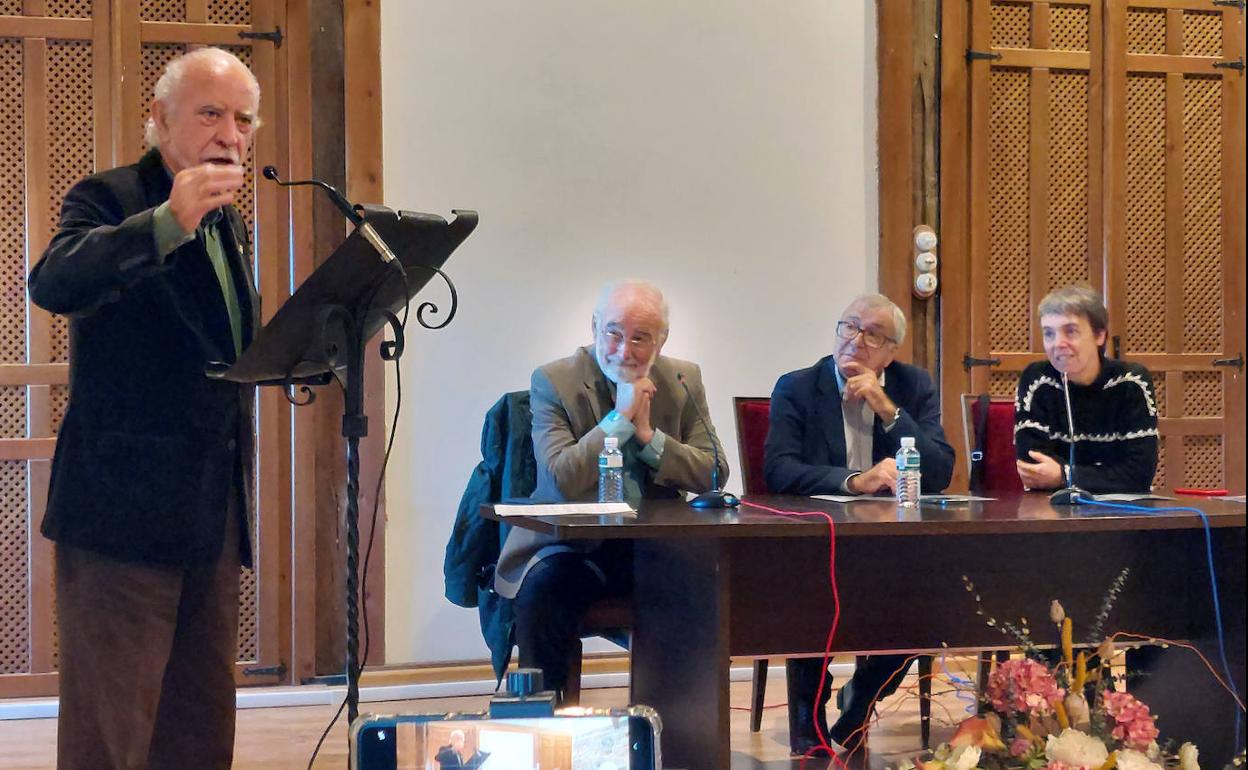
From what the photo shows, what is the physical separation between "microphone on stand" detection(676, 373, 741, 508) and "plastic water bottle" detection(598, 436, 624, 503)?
0.22 meters

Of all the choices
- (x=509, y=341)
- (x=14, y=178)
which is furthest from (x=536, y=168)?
(x=14, y=178)

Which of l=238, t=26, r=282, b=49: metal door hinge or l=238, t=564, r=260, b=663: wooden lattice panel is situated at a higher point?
l=238, t=26, r=282, b=49: metal door hinge

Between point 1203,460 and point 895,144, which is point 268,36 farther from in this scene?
point 1203,460

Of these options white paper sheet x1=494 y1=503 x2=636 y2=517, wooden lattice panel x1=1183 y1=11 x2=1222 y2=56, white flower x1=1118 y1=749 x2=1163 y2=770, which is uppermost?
wooden lattice panel x1=1183 y1=11 x2=1222 y2=56

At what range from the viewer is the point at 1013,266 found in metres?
4.45

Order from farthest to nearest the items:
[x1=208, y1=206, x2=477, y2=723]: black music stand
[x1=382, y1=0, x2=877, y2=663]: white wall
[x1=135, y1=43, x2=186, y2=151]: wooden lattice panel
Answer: [x1=382, y1=0, x2=877, y2=663]: white wall, [x1=135, y1=43, x2=186, y2=151]: wooden lattice panel, [x1=208, y1=206, x2=477, y2=723]: black music stand

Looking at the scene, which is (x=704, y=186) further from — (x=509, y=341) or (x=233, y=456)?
(x=233, y=456)

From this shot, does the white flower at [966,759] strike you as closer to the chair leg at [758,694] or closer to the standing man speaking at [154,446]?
the standing man speaking at [154,446]

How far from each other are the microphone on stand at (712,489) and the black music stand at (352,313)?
80 cm

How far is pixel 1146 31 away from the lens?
178 inches

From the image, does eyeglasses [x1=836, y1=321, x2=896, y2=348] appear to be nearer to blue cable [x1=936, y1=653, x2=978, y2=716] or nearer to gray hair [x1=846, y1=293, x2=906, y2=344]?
gray hair [x1=846, y1=293, x2=906, y2=344]

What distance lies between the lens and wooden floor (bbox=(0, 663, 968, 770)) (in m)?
3.10

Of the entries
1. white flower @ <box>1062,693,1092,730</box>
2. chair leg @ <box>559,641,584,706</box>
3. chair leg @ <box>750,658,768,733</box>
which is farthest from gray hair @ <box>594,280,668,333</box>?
white flower @ <box>1062,693,1092,730</box>

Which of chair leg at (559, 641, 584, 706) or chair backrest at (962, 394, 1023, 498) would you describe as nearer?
chair leg at (559, 641, 584, 706)
